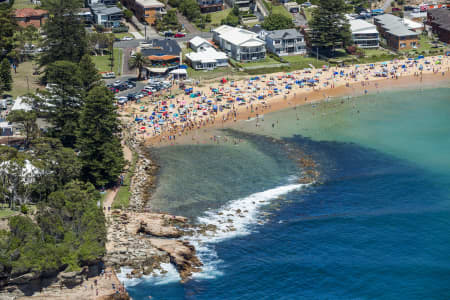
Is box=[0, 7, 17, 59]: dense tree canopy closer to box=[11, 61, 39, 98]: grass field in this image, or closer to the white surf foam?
box=[11, 61, 39, 98]: grass field

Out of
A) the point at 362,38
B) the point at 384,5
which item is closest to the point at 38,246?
the point at 362,38

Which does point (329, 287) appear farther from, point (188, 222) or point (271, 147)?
point (271, 147)

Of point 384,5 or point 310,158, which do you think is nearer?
point 310,158

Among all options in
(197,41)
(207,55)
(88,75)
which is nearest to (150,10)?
(197,41)

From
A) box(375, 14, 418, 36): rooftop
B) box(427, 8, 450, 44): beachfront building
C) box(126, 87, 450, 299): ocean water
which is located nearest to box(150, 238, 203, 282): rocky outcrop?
box(126, 87, 450, 299): ocean water

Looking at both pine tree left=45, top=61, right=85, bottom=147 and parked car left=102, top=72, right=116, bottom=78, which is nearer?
pine tree left=45, top=61, right=85, bottom=147

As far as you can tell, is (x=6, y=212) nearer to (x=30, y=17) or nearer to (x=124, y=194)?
(x=124, y=194)
